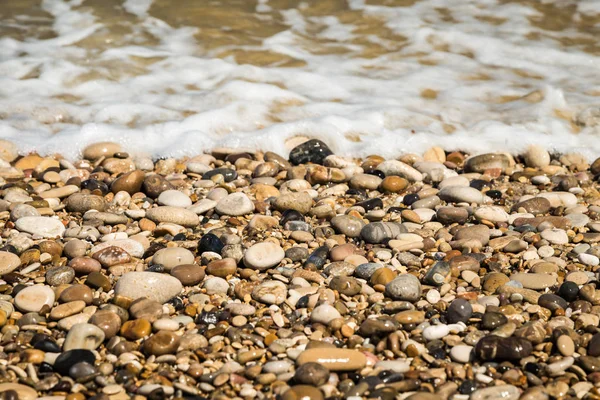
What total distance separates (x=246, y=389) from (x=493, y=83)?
14.6 ft

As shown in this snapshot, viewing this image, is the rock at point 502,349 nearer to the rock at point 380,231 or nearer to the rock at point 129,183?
the rock at point 380,231

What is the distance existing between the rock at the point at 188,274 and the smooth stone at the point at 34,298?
1.85ft

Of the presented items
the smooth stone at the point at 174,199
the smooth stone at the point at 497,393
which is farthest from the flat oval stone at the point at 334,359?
the smooth stone at the point at 174,199

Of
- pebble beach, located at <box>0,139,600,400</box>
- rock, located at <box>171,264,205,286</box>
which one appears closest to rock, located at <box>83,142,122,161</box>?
pebble beach, located at <box>0,139,600,400</box>

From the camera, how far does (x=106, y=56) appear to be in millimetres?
6508

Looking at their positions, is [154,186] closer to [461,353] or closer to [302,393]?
[302,393]

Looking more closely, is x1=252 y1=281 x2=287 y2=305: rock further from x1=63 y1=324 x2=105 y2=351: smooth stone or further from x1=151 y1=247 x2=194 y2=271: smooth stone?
x1=63 y1=324 x2=105 y2=351: smooth stone

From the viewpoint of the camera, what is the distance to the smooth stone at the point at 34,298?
9.76 feet

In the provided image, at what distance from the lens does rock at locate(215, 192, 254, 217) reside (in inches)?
157

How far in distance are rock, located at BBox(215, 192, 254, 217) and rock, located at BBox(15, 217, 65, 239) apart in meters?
0.89

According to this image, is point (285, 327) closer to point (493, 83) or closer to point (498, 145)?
point (498, 145)

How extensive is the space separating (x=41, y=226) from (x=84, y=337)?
1197mm

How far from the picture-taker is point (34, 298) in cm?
301

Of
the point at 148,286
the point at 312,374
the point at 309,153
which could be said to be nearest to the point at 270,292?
the point at 148,286
